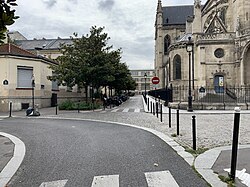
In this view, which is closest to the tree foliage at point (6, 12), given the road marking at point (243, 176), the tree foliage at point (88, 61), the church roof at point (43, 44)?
the road marking at point (243, 176)

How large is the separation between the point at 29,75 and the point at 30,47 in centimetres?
3631

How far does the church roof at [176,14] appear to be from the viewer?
80938 millimetres

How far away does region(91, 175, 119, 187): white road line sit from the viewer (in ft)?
16.6

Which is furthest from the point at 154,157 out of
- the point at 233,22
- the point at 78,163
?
the point at 233,22

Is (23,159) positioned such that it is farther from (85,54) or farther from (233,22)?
(233,22)

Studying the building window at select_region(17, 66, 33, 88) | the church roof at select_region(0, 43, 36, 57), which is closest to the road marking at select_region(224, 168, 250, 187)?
the building window at select_region(17, 66, 33, 88)

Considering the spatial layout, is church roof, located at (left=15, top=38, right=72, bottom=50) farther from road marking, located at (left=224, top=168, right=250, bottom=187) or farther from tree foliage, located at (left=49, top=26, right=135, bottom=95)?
road marking, located at (left=224, top=168, right=250, bottom=187)

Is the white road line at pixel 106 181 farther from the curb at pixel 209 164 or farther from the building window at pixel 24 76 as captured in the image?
the building window at pixel 24 76

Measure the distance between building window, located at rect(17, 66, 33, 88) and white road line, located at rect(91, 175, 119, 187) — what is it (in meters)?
24.9

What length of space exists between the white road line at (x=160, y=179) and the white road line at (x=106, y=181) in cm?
60

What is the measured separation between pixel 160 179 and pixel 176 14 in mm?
83956

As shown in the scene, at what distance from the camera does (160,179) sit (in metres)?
5.38

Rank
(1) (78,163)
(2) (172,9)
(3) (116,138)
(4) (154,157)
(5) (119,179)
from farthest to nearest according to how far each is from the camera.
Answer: (2) (172,9)
(3) (116,138)
(4) (154,157)
(1) (78,163)
(5) (119,179)

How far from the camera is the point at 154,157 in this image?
284 inches
